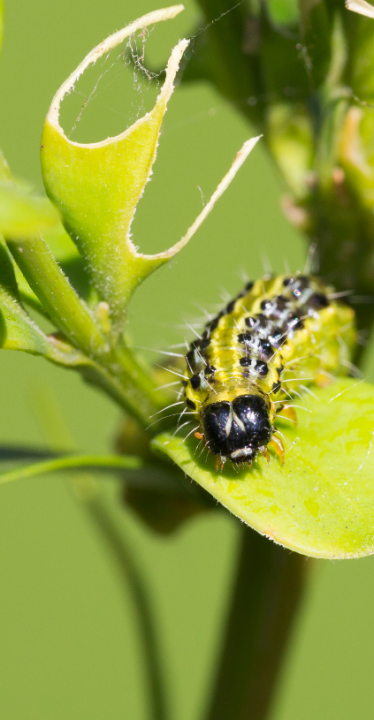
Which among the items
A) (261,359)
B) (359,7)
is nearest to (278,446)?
(261,359)

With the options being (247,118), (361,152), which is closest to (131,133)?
(361,152)

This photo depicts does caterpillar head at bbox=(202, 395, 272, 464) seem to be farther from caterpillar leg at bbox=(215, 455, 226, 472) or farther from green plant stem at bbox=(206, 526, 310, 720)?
green plant stem at bbox=(206, 526, 310, 720)

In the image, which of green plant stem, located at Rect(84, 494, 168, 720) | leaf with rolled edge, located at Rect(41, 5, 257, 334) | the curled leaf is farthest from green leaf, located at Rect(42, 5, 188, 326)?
green plant stem, located at Rect(84, 494, 168, 720)

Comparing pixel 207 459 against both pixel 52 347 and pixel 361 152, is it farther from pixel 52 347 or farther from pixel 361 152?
pixel 361 152

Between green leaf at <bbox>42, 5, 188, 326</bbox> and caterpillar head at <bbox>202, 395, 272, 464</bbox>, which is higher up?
green leaf at <bbox>42, 5, 188, 326</bbox>

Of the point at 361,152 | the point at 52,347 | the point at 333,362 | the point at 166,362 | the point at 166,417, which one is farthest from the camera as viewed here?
the point at 166,362

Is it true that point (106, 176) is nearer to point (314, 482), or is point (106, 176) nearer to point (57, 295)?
point (57, 295)
